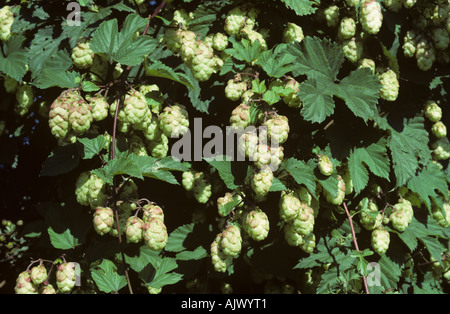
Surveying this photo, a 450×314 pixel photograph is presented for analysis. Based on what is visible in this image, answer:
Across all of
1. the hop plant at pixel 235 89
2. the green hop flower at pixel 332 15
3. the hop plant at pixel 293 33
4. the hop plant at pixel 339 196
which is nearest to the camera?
the hop plant at pixel 235 89

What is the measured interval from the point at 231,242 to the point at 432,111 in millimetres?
1631

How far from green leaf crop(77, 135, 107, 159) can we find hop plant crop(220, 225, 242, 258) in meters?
0.68

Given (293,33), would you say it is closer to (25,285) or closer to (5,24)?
(5,24)

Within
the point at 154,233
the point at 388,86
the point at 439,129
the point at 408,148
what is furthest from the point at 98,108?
the point at 439,129

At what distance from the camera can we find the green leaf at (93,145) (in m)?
1.91

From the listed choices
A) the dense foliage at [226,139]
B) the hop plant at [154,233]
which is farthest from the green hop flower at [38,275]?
the hop plant at [154,233]

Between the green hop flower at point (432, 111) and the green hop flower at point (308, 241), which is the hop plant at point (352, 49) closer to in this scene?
the green hop flower at point (432, 111)

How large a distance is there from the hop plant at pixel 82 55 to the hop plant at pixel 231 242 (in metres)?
1.01

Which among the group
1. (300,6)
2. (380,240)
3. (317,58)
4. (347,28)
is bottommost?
(380,240)

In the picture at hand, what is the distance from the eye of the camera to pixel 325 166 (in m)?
2.07

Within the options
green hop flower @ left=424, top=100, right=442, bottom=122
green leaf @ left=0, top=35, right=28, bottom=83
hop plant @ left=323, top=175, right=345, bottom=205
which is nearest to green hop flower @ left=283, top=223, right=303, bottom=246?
hop plant @ left=323, top=175, right=345, bottom=205

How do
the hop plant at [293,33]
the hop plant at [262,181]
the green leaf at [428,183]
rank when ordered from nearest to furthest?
the hop plant at [262,181] < the hop plant at [293,33] < the green leaf at [428,183]

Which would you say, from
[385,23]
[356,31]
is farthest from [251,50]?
[385,23]

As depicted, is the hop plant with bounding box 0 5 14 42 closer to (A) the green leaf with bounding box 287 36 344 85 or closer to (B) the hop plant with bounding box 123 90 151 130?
(B) the hop plant with bounding box 123 90 151 130
